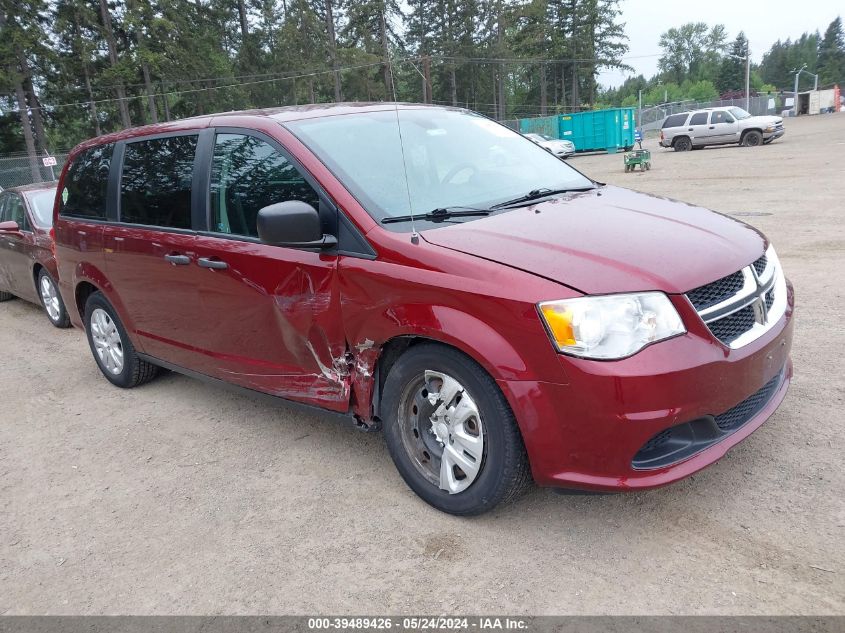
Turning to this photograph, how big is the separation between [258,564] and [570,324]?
1.69m

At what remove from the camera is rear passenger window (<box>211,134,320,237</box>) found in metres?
3.46

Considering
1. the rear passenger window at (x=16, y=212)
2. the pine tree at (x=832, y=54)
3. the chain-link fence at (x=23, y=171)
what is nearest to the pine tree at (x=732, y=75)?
the pine tree at (x=832, y=54)

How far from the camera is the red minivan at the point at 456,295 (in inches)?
100

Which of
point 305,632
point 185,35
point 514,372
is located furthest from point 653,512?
point 185,35

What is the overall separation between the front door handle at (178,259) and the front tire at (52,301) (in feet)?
13.5

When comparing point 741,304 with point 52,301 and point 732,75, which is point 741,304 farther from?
point 732,75

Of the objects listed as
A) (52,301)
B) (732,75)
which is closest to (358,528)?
(52,301)

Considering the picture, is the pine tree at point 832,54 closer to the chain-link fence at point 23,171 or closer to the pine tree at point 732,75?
the pine tree at point 732,75

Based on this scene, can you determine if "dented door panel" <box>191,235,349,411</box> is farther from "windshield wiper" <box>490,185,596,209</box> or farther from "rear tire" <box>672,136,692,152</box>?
"rear tire" <box>672,136,692,152</box>

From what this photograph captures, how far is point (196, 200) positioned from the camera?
3.99 m

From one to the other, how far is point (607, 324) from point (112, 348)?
13.7 feet

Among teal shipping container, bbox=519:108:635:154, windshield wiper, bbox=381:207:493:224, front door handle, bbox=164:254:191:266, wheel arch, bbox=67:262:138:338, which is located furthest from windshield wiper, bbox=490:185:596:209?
teal shipping container, bbox=519:108:635:154

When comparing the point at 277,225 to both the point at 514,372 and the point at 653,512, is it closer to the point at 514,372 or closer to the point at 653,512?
the point at 514,372

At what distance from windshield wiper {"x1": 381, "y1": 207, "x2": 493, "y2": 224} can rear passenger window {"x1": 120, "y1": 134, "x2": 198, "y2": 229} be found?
1.56 m
